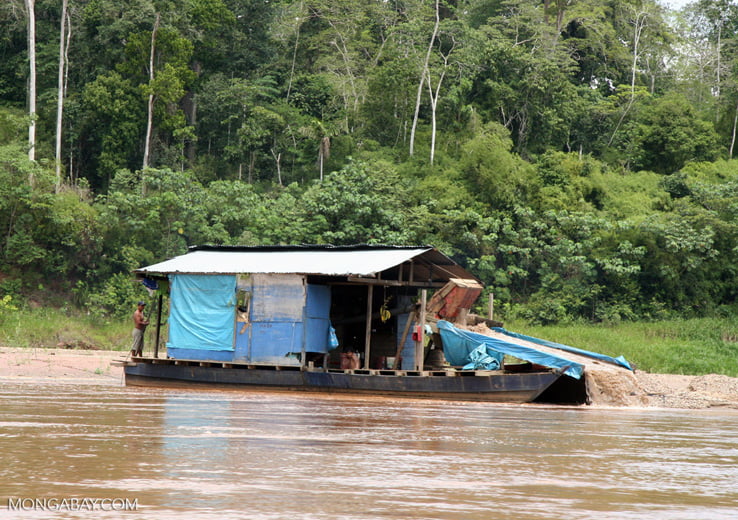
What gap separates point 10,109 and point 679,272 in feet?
87.0

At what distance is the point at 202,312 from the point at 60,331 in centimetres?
1148

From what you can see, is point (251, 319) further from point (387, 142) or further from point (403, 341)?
point (387, 142)

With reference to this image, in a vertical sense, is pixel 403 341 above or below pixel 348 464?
above

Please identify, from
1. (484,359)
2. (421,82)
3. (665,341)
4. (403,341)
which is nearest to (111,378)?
(403,341)

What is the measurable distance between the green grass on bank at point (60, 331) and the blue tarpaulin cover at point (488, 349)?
13.8 metres

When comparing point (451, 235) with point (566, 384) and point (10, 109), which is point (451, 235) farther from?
point (10, 109)

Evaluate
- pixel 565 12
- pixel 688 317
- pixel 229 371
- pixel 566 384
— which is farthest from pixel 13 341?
pixel 565 12

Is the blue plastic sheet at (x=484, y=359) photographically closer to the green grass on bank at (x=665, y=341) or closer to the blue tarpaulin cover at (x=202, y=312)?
the blue tarpaulin cover at (x=202, y=312)

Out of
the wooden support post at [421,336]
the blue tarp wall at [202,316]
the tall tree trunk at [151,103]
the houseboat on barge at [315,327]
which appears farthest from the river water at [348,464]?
the tall tree trunk at [151,103]

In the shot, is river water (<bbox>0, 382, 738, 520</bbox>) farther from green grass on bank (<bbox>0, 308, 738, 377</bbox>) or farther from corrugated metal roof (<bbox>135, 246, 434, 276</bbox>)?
green grass on bank (<bbox>0, 308, 738, 377</bbox>)

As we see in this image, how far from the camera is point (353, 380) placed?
16.3 metres

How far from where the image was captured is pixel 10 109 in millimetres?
35875

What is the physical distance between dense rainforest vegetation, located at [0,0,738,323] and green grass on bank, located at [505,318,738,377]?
119cm

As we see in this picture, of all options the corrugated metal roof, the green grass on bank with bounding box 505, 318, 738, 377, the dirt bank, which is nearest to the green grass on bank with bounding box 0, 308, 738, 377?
the green grass on bank with bounding box 505, 318, 738, 377
